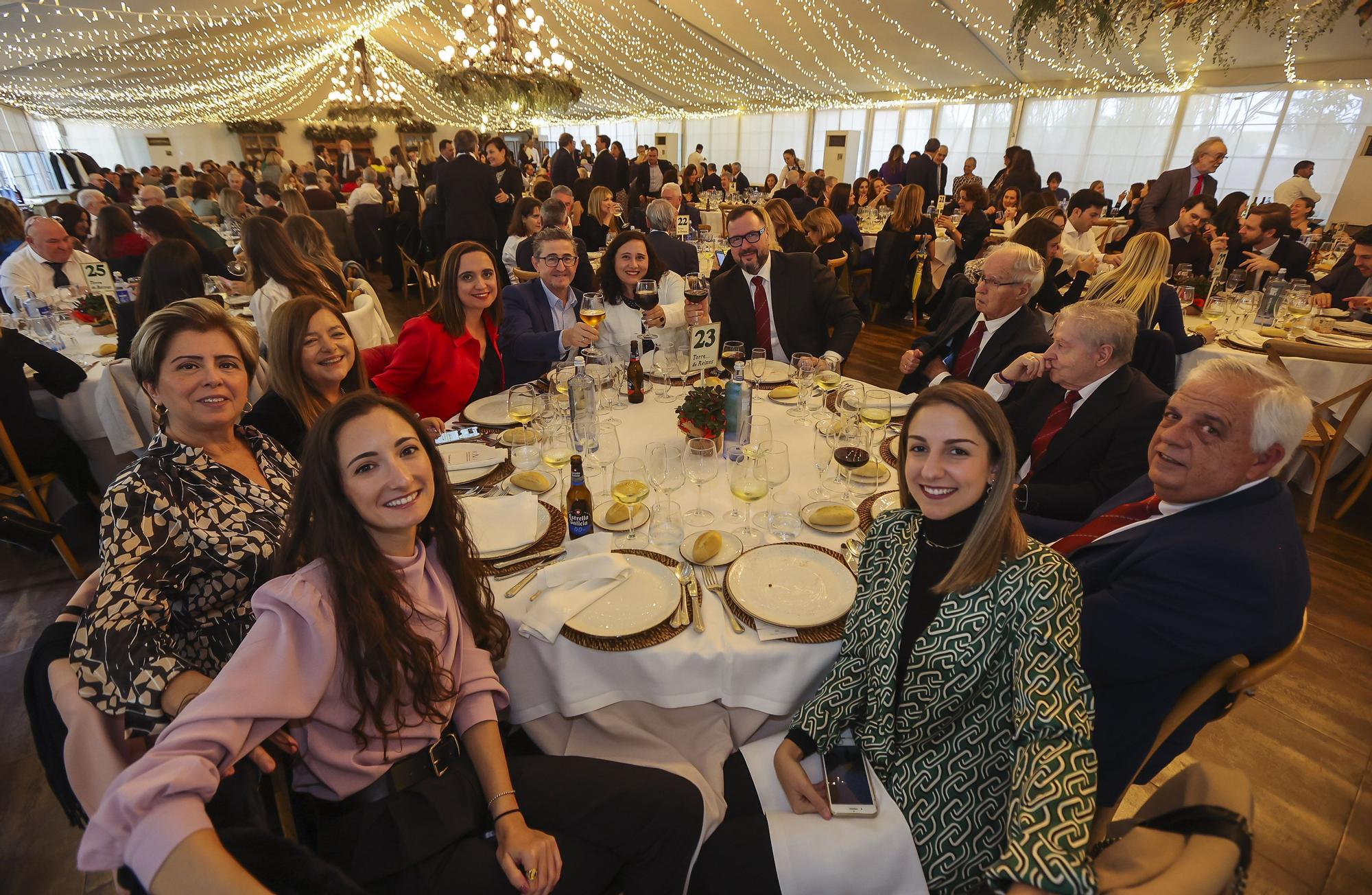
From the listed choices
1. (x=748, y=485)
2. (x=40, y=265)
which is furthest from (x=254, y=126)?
(x=748, y=485)

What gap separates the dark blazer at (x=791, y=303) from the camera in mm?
3494

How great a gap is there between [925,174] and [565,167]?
526cm

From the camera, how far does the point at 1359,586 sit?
2.98 meters

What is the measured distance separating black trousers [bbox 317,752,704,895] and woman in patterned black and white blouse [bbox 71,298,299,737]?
0.47 meters

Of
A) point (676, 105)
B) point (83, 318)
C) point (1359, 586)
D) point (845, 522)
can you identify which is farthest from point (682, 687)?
point (676, 105)

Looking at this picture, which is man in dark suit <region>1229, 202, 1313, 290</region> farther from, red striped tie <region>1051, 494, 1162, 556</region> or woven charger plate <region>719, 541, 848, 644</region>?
woven charger plate <region>719, 541, 848, 644</region>

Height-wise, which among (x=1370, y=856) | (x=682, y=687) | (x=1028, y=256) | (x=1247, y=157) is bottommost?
(x=1370, y=856)

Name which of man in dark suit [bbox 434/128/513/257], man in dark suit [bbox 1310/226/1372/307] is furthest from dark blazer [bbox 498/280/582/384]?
A: man in dark suit [bbox 1310/226/1372/307]

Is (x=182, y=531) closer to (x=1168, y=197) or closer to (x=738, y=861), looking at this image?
(x=738, y=861)

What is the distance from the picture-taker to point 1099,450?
6.81 feet

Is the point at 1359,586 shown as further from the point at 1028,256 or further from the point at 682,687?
the point at 682,687

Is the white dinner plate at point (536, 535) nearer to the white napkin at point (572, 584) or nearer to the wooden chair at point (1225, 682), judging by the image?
the white napkin at point (572, 584)

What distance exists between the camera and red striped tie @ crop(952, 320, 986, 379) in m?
2.94

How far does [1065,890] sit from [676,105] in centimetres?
2322
